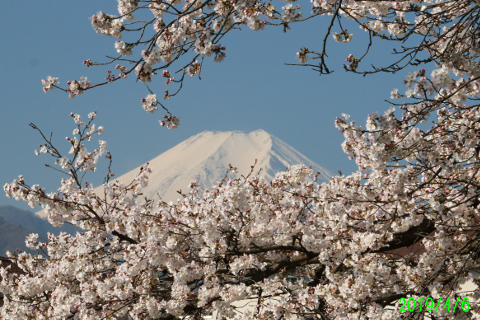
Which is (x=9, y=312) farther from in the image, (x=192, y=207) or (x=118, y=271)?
(x=192, y=207)

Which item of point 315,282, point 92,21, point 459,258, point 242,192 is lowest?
point 459,258

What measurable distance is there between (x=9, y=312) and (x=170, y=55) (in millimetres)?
7092

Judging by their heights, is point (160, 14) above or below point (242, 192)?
above

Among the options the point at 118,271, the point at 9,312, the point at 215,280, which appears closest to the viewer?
the point at 215,280

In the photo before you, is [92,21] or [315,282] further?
[315,282]

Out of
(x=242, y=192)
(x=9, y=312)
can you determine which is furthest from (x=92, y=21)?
(x=9, y=312)

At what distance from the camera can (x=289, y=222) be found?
9.11 metres

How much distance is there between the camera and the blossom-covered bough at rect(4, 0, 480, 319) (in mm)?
5746

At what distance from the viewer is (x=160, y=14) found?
5.73 m

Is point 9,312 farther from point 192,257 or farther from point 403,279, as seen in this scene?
point 403,279

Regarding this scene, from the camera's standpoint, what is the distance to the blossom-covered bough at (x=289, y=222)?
5.75m

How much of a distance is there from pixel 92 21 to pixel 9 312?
6.86m

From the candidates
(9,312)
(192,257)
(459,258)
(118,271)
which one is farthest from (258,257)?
(9,312)

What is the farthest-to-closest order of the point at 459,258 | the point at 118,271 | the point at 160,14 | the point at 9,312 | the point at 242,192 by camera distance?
1. the point at 9,312
2. the point at 118,271
3. the point at 242,192
4. the point at 459,258
5. the point at 160,14
